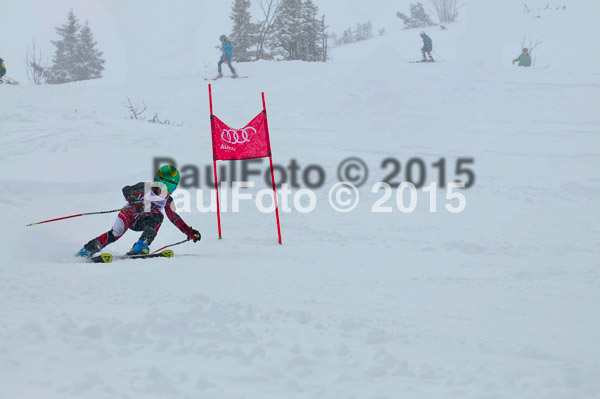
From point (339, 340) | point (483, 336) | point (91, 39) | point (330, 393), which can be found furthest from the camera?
point (91, 39)

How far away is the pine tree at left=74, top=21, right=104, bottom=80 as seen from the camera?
35.9 meters

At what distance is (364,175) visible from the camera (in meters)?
11.9

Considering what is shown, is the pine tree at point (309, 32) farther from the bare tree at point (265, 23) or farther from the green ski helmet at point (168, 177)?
the green ski helmet at point (168, 177)

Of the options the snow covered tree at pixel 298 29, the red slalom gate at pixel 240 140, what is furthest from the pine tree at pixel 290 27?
the red slalom gate at pixel 240 140

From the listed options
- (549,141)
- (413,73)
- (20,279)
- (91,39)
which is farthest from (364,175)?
(91,39)

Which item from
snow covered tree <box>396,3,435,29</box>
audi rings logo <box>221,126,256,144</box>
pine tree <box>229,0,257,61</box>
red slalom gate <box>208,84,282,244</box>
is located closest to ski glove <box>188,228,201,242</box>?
red slalom gate <box>208,84,282,244</box>

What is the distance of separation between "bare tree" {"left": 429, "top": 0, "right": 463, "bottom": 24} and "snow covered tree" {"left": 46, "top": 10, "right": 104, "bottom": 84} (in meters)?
30.2

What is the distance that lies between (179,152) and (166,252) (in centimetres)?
612

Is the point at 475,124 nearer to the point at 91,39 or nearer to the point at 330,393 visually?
the point at 330,393

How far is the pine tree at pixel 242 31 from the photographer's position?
33219mm

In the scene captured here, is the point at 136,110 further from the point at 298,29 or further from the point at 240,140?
the point at 298,29

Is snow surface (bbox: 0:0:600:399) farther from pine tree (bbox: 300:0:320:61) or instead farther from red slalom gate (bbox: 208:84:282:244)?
pine tree (bbox: 300:0:320:61)

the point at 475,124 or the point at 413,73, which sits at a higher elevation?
the point at 413,73

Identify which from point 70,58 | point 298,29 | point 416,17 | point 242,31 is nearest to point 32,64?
point 70,58
